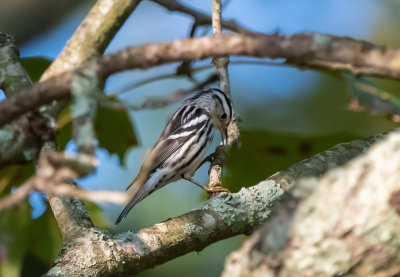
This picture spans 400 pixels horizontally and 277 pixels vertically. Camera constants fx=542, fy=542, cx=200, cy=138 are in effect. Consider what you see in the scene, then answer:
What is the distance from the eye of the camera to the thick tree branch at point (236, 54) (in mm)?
1307

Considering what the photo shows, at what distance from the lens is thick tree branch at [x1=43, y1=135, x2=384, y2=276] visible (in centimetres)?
235

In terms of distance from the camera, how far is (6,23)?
3.30 meters

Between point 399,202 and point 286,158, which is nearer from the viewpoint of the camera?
point 399,202

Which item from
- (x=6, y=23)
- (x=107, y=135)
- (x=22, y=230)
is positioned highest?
(x=6, y=23)

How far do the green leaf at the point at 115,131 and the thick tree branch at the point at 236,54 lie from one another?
218cm

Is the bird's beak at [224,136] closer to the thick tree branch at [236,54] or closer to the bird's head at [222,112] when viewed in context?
the bird's head at [222,112]

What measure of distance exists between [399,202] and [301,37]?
0.48 meters

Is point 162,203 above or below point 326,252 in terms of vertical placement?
below

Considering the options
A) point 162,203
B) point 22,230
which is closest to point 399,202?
point 22,230

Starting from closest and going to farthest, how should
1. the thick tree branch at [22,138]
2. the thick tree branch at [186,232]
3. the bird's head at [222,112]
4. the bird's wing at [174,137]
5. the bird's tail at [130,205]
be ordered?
the thick tree branch at [22,138], the thick tree branch at [186,232], the bird's tail at [130,205], the bird's head at [222,112], the bird's wing at [174,137]

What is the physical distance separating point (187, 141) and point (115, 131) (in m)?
0.77

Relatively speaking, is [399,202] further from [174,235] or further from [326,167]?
[326,167]

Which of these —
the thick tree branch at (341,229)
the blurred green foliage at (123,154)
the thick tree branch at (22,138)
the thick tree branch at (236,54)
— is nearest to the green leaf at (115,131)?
the blurred green foliage at (123,154)

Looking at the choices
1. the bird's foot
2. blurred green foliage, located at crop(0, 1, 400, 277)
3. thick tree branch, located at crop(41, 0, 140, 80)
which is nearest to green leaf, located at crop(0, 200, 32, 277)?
blurred green foliage, located at crop(0, 1, 400, 277)
